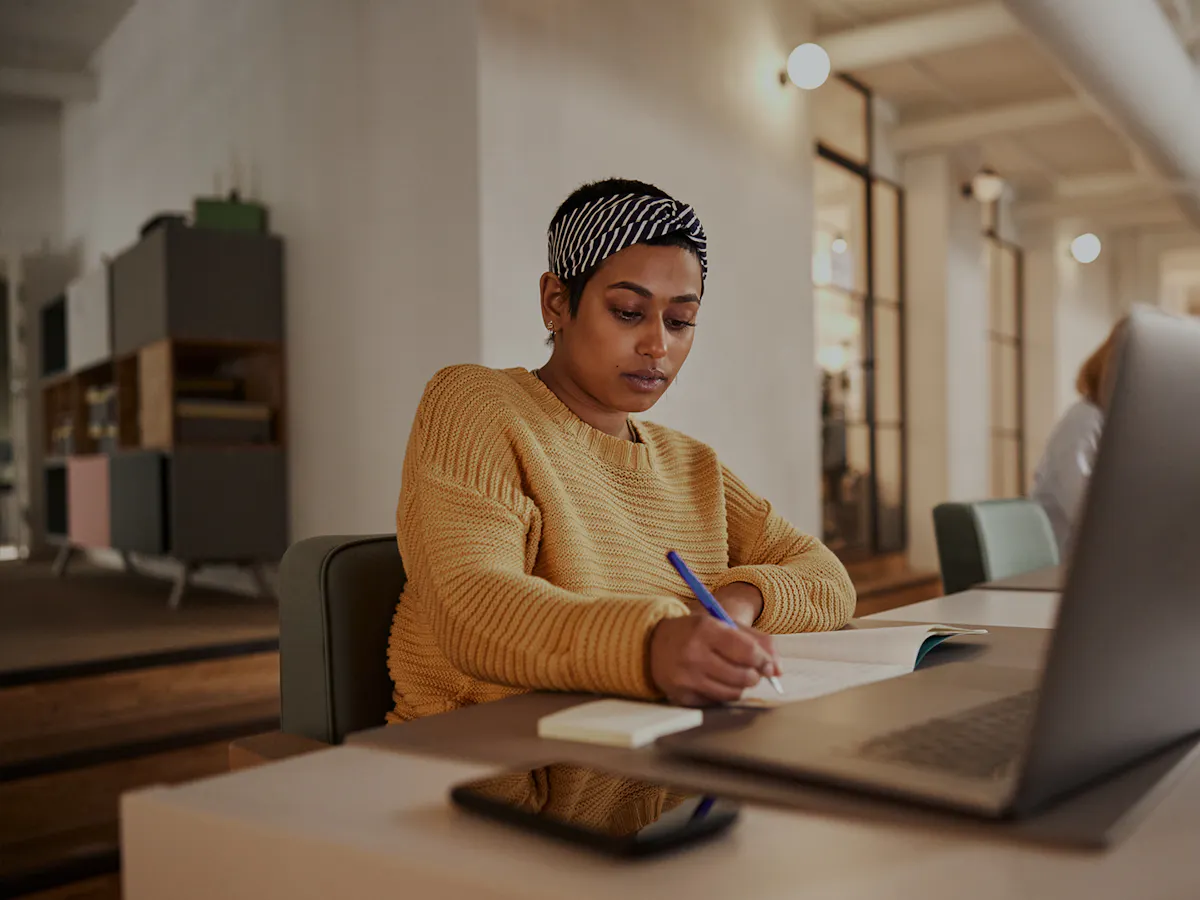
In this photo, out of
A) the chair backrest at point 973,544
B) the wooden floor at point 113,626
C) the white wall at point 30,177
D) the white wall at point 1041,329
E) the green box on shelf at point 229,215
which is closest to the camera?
the chair backrest at point 973,544

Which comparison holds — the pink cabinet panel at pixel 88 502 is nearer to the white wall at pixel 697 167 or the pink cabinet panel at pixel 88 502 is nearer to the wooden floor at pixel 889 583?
the white wall at pixel 697 167

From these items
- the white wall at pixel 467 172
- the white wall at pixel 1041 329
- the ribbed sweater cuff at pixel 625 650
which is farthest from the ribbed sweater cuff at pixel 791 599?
the white wall at pixel 1041 329

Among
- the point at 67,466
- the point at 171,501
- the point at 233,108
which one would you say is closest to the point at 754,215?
the point at 233,108

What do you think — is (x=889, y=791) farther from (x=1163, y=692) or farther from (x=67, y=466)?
(x=67, y=466)

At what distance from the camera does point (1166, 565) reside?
527 mm

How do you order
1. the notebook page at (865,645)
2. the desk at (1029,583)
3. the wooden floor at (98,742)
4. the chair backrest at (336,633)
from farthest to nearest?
the wooden floor at (98,742)
the desk at (1029,583)
the chair backrest at (336,633)
the notebook page at (865,645)

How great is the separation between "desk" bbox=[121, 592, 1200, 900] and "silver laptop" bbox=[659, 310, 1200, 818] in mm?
34

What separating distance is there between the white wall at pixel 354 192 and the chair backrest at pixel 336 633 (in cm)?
247

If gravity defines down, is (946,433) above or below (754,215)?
below

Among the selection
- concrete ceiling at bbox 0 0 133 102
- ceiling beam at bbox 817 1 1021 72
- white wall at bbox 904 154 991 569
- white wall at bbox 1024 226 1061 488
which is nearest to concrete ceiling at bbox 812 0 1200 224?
ceiling beam at bbox 817 1 1021 72

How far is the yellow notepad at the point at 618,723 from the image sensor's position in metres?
0.63

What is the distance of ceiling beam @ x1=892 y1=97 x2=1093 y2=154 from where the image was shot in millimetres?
6270

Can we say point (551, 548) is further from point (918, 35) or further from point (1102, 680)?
point (918, 35)

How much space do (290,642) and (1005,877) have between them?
0.84 meters
